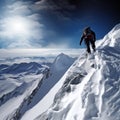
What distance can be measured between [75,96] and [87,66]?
5.08m

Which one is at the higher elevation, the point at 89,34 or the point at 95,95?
the point at 89,34

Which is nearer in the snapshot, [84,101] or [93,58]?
[84,101]

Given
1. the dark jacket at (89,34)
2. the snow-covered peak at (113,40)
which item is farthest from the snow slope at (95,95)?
the snow-covered peak at (113,40)

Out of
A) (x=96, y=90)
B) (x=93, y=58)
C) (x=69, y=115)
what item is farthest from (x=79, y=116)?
(x=93, y=58)

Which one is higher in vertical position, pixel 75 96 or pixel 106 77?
pixel 106 77

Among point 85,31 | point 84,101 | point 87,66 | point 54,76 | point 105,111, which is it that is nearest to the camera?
point 105,111

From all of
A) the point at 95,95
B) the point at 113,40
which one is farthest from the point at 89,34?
the point at 95,95

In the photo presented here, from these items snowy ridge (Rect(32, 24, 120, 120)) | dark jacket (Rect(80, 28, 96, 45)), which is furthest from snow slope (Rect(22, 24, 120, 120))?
dark jacket (Rect(80, 28, 96, 45))

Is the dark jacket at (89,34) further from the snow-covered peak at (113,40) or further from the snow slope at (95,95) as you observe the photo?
the snow slope at (95,95)

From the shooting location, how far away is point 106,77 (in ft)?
62.6

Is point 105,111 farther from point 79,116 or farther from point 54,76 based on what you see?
point 54,76

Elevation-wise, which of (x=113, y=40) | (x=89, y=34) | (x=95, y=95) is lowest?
(x=95, y=95)

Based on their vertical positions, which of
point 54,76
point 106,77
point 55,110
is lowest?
point 54,76

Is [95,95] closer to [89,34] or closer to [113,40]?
[89,34]
